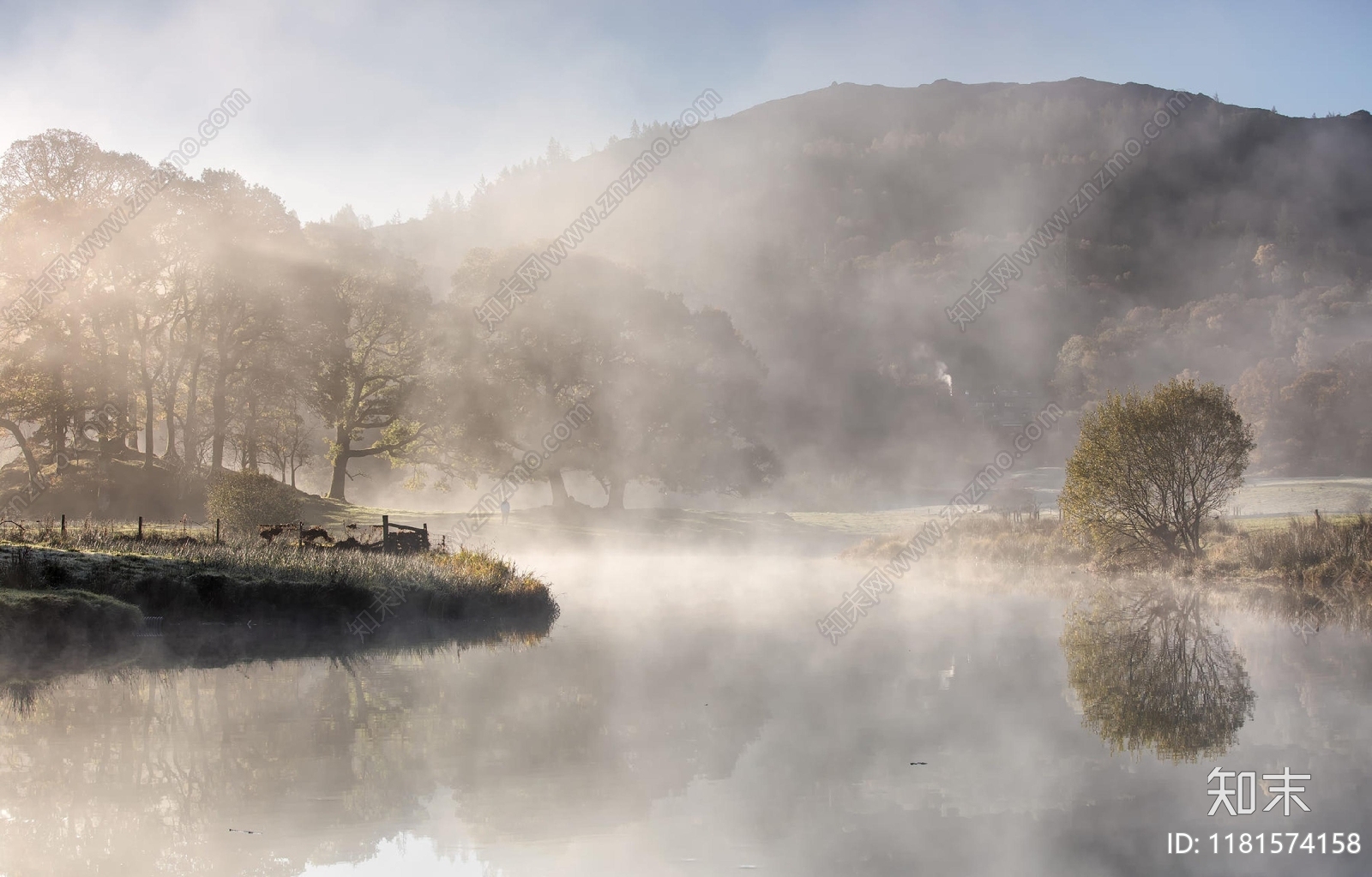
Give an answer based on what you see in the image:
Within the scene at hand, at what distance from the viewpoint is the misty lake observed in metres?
8.52

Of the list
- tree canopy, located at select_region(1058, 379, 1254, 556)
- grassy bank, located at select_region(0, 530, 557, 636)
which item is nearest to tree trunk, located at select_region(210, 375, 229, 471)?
grassy bank, located at select_region(0, 530, 557, 636)

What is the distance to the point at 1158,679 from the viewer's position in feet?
53.7

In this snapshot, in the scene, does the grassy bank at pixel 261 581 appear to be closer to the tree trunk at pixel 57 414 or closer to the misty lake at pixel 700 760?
the misty lake at pixel 700 760

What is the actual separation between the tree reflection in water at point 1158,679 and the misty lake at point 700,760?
0.08 metres

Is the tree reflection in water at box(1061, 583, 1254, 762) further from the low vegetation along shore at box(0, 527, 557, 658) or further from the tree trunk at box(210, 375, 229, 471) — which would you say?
the tree trunk at box(210, 375, 229, 471)

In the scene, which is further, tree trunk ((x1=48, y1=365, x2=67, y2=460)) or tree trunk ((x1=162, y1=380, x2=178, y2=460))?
tree trunk ((x1=162, y1=380, x2=178, y2=460))

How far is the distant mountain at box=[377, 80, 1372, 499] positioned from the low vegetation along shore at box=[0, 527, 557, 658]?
217 ft

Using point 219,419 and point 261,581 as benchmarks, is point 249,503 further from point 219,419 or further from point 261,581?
point 219,419

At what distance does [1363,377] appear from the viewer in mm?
90750

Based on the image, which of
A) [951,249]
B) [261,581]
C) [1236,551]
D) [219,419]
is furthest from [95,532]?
[951,249]

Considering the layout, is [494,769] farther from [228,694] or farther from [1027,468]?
[1027,468]

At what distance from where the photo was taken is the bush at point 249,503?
35.1 m

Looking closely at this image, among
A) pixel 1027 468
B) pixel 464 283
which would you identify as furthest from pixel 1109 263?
pixel 464 283

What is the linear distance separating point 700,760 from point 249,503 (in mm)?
28316
